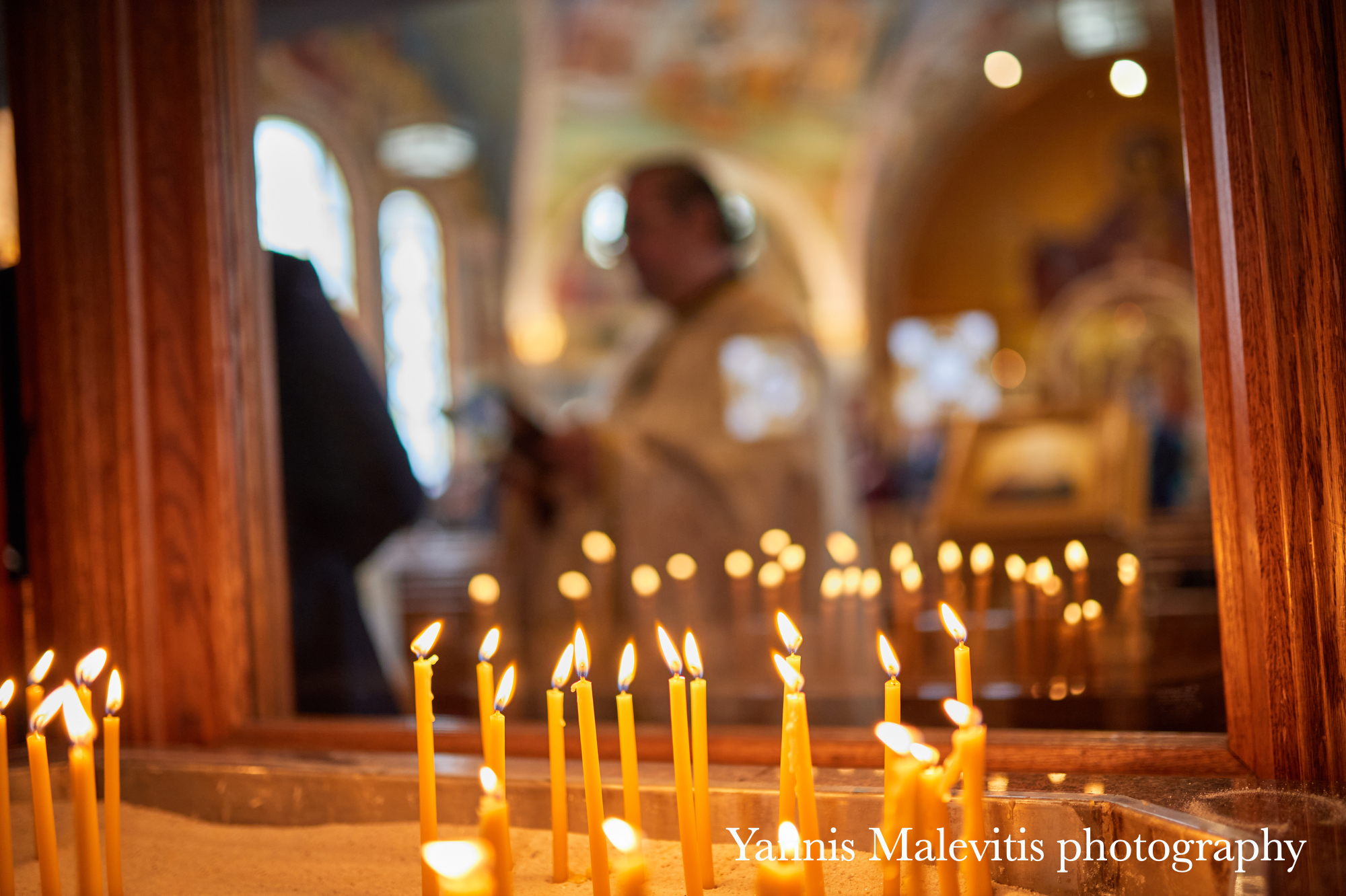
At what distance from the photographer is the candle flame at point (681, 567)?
117 inches

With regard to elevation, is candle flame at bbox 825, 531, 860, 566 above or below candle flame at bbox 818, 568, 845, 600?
above

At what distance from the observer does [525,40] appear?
8.02 meters

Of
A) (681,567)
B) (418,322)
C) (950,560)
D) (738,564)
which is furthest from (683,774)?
(418,322)

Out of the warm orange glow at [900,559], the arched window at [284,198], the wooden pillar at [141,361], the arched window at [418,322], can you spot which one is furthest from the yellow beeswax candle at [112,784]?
the arched window at [418,322]

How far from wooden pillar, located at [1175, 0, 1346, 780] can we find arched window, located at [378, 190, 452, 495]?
5804mm

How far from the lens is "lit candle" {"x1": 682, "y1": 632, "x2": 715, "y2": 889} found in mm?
939

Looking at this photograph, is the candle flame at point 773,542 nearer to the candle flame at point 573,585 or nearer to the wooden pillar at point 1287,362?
the candle flame at point 573,585

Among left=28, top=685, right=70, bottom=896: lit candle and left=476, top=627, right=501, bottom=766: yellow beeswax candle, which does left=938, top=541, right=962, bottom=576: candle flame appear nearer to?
left=476, top=627, right=501, bottom=766: yellow beeswax candle

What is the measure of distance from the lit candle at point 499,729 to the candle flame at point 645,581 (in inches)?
75.2

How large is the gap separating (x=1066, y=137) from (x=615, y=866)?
352 inches

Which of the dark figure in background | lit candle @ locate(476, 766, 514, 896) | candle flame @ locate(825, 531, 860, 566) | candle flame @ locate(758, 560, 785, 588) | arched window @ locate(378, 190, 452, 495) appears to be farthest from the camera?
arched window @ locate(378, 190, 452, 495)

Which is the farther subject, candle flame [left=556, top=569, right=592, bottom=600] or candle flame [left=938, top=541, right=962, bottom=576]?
candle flame [left=556, top=569, right=592, bottom=600]

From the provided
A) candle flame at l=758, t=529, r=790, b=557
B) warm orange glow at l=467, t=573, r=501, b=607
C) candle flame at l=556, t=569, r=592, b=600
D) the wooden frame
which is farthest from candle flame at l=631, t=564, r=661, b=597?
the wooden frame

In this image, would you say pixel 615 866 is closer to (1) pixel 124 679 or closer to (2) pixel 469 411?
(1) pixel 124 679
